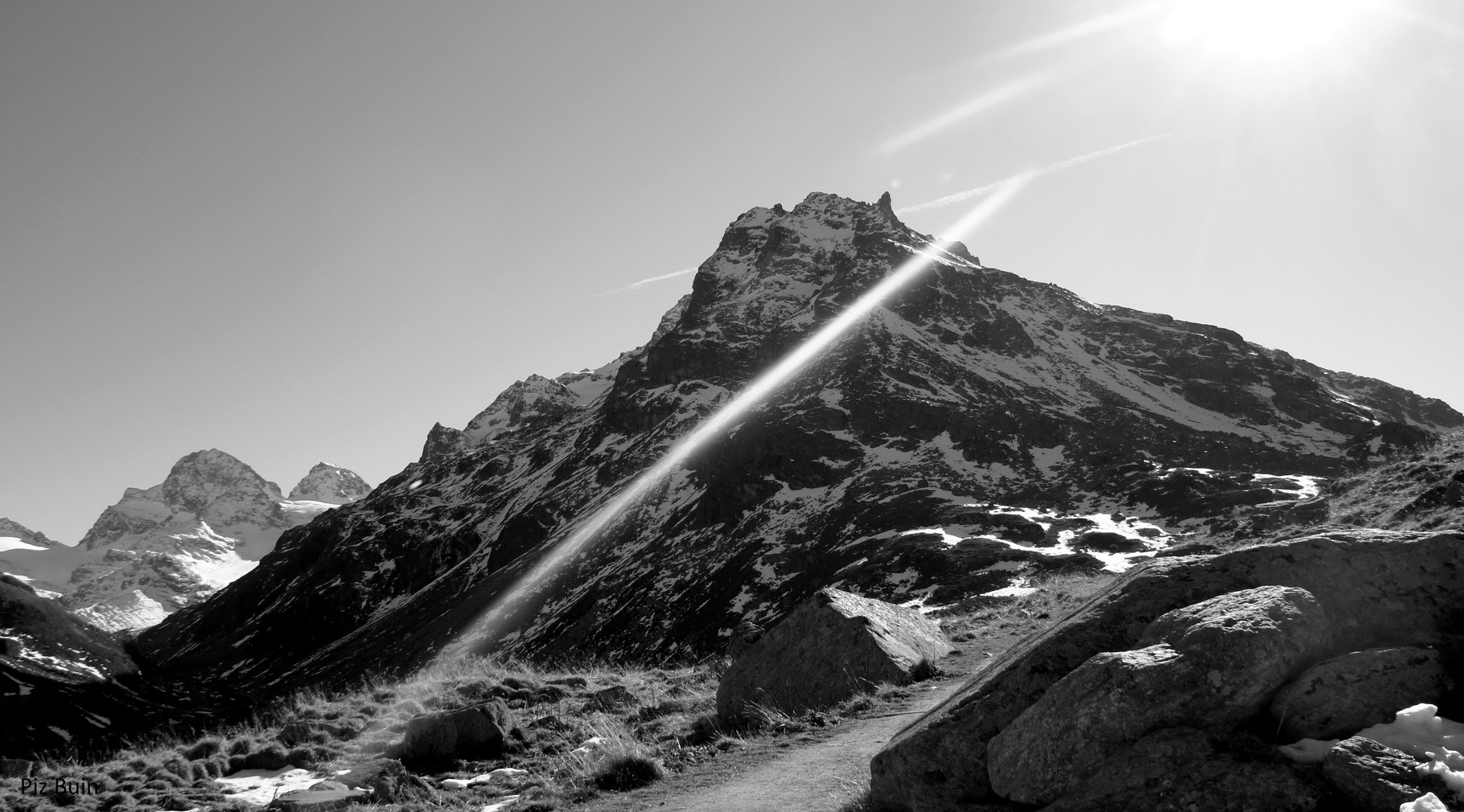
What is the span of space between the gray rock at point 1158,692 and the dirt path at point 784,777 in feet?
6.50

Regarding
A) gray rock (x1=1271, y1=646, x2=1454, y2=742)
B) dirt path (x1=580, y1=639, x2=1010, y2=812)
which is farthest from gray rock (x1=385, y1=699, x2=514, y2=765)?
gray rock (x1=1271, y1=646, x2=1454, y2=742)

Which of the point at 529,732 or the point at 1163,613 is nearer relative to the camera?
the point at 1163,613

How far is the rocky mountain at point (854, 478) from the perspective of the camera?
92.4 m

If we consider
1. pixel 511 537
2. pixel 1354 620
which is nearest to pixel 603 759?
pixel 1354 620

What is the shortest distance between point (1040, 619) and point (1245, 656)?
1625 cm

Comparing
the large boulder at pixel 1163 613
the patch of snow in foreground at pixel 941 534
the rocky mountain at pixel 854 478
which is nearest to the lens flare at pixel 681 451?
the rocky mountain at pixel 854 478

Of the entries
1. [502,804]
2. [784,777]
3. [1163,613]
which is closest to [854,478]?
[502,804]

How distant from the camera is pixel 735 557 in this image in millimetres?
108750

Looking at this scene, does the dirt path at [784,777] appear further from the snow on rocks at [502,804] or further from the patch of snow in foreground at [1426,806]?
the patch of snow in foreground at [1426,806]

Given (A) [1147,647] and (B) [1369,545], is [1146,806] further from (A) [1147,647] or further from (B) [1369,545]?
(B) [1369,545]

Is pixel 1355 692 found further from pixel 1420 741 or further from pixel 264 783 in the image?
pixel 264 783

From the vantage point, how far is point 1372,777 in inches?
178

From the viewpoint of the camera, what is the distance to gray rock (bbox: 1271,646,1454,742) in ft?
16.9

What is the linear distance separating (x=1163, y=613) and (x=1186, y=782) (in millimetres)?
2157
